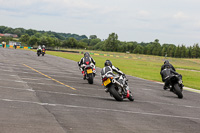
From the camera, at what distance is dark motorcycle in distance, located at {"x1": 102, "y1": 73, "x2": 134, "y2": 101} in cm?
1287

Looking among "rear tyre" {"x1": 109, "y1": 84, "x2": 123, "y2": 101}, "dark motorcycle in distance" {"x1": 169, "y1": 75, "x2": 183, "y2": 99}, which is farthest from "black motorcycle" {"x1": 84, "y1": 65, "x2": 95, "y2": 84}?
"rear tyre" {"x1": 109, "y1": 84, "x2": 123, "y2": 101}

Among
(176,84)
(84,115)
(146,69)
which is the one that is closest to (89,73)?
(176,84)

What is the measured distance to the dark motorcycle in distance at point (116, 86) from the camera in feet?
42.2

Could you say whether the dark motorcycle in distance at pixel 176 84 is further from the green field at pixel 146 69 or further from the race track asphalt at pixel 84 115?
the green field at pixel 146 69

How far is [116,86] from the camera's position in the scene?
13.1m

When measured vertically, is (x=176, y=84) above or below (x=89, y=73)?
below

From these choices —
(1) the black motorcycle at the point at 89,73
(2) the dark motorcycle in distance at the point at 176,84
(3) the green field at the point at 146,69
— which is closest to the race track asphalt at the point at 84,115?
(2) the dark motorcycle in distance at the point at 176,84

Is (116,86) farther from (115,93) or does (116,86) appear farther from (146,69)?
(146,69)

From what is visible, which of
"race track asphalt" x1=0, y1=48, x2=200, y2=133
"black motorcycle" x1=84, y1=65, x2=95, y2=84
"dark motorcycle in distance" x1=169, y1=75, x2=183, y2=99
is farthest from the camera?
"black motorcycle" x1=84, y1=65, x2=95, y2=84

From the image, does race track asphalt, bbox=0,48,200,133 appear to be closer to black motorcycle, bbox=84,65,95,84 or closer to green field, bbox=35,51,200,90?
black motorcycle, bbox=84,65,95,84

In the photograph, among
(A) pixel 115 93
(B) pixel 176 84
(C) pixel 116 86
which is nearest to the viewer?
(A) pixel 115 93

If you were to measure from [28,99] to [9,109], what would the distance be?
213cm

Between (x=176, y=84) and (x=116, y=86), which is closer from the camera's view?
(x=116, y=86)

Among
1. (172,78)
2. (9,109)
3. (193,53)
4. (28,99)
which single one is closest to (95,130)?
(9,109)
